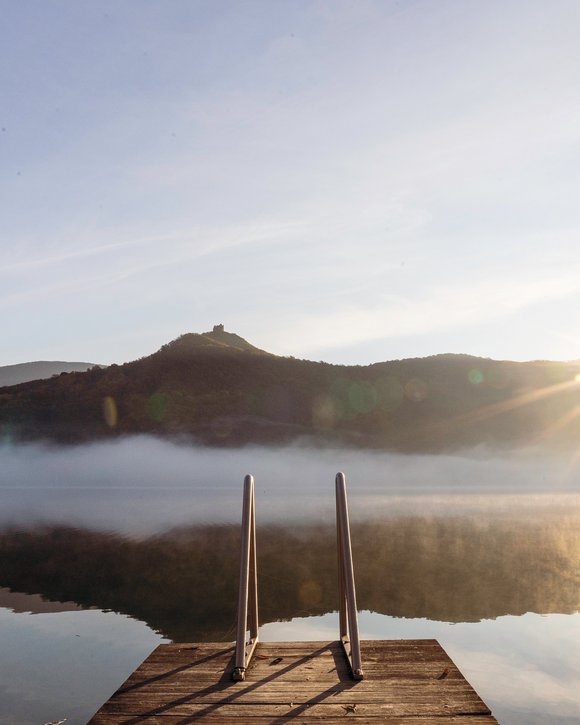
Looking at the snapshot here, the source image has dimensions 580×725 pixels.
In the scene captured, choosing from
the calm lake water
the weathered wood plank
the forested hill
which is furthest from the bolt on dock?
the forested hill

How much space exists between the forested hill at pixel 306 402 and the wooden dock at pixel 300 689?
271 ft

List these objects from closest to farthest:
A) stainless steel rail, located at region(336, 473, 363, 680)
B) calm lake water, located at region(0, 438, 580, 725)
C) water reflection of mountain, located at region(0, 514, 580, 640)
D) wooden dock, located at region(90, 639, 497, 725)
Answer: wooden dock, located at region(90, 639, 497, 725), stainless steel rail, located at region(336, 473, 363, 680), calm lake water, located at region(0, 438, 580, 725), water reflection of mountain, located at region(0, 514, 580, 640)

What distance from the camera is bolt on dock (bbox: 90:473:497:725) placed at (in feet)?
23.1

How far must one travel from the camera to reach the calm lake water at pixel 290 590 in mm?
10727

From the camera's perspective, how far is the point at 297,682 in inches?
315

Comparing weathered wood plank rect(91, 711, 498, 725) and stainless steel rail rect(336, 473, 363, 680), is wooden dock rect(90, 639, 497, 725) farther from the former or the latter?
stainless steel rail rect(336, 473, 363, 680)

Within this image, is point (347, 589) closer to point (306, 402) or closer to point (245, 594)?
point (245, 594)

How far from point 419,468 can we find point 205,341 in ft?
134

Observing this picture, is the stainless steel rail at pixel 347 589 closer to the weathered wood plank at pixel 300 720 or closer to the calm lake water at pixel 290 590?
the weathered wood plank at pixel 300 720

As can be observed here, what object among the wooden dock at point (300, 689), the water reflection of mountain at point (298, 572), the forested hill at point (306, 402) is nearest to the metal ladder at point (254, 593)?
the wooden dock at point (300, 689)

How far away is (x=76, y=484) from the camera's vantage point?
260ft

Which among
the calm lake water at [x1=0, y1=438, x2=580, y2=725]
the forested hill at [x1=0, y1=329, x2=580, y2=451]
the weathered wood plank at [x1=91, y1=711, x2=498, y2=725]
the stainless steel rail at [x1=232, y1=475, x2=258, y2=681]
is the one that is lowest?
the calm lake water at [x1=0, y1=438, x2=580, y2=725]

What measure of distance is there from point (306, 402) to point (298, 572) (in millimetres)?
78819

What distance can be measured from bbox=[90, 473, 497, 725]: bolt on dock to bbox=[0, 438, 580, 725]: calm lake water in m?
1.44
